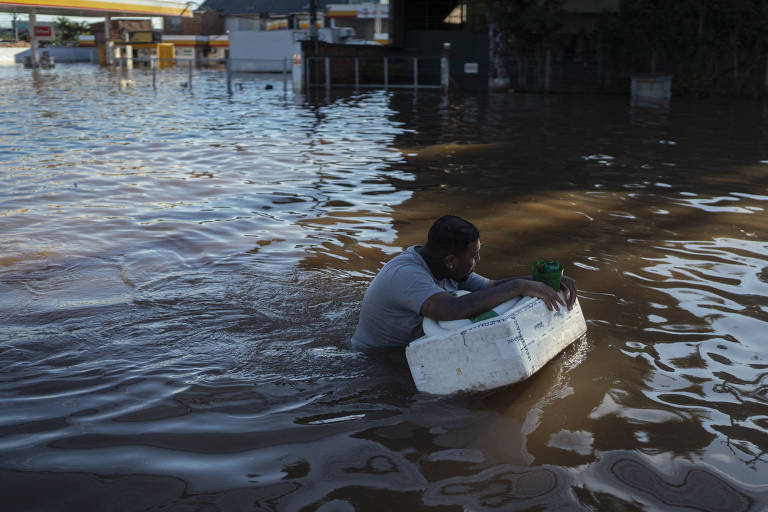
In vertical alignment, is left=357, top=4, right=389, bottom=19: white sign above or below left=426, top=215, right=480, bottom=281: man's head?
above

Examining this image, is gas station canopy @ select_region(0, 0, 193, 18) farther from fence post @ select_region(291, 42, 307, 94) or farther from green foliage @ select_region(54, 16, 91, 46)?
green foliage @ select_region(54, 16, 91, 46)

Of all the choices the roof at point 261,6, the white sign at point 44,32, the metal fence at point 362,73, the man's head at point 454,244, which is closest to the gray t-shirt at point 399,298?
the man's head at point 454,244

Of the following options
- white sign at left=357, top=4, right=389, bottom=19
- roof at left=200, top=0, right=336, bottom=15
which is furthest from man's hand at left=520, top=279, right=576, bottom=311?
roof at left=200, top=0, right=336, bottom=15

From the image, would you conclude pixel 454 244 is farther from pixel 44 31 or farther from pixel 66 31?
pixel 66 31

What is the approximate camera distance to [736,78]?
26406 mm

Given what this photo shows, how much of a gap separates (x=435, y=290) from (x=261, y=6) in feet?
193

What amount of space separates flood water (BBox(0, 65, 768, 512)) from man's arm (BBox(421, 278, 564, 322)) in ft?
1.59

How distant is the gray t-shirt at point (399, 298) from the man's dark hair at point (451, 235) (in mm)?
166

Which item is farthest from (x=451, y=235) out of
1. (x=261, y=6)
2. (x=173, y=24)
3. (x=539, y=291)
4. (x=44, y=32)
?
(x=173, y=24)

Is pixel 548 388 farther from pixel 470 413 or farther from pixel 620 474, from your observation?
pixel 620 474

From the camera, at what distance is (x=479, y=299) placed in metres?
4.11

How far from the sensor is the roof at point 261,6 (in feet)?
187

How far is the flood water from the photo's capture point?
133 inches

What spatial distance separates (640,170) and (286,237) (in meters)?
6.17
